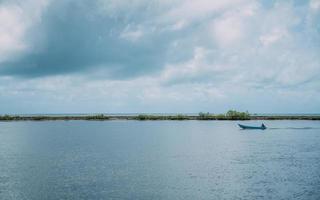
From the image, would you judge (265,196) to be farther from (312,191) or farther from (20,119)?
(20,119)

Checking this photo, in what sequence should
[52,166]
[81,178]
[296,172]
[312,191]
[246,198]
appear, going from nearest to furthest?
1. [246,198]
2. [312,191]
3. [81,178]
4. [296,172]
5. [52,166]

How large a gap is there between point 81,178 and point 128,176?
163 inches

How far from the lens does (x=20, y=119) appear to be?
175 meters

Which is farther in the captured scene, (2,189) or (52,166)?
(52,166)

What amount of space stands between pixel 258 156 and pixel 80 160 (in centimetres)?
2240

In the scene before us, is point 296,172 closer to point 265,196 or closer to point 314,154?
point 265,196

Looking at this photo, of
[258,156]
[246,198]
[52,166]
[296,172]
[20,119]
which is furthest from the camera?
[20,119]

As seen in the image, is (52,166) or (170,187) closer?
(170,187)

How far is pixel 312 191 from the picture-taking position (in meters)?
27.4

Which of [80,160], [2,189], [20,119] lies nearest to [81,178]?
[2,189]

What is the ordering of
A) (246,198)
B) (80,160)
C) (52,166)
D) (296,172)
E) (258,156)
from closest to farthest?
(246,198) < (296,172) < (52,166) < (80,160) < (258,156)

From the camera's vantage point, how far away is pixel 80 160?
138 ft

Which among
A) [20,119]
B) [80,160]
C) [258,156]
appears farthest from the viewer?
[20,119]

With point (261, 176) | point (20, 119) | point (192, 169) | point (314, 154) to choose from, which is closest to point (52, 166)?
point (192, 169)
